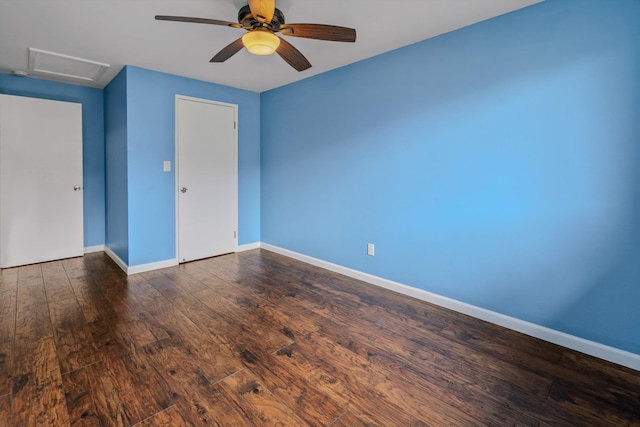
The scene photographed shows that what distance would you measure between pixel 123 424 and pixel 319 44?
3.03 m

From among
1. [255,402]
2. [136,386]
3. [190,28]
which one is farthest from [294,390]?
[190,28]

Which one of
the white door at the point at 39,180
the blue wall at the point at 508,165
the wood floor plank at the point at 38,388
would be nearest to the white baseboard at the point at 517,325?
the blue wall at the point at 508,165

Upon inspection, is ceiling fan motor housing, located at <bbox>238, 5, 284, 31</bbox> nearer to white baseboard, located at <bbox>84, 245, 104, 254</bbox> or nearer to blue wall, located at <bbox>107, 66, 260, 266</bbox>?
blue wall, located at <bbox>107, 66, 260, 266</bbox>

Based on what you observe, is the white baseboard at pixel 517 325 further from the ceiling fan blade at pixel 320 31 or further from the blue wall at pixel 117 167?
the blue wall at pixel 117 167

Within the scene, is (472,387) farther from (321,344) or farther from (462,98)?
(462,98)

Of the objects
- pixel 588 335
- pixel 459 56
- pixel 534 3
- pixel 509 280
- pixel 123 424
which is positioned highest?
pixel 534 3

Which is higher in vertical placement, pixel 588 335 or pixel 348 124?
pixel 348 124

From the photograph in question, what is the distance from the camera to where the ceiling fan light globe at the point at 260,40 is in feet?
6.74

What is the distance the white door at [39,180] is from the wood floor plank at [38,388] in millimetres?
2499

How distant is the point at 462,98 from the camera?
2617mm

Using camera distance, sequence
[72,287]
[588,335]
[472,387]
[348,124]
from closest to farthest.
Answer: [472,387], [588,335], [72,287], [348,124]

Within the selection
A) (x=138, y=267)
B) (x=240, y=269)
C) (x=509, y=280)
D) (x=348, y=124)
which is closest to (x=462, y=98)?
(x=348, y=124)

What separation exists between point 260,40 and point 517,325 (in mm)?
2734

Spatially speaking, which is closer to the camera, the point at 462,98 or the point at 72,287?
the point at 462,98
